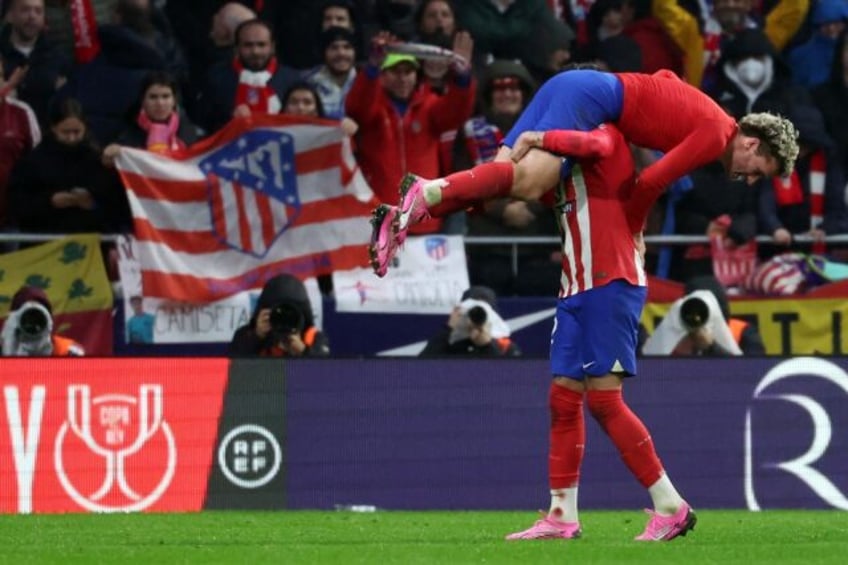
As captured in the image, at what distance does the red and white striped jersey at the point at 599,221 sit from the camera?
1128 cm

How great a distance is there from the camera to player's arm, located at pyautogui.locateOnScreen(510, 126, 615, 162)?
11.0 m

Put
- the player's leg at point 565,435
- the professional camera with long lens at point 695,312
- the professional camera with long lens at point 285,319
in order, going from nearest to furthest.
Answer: the player's leg at point 565,435
the professional camera with long lens at point 285,319
the professional camera with long lens at point 695,312

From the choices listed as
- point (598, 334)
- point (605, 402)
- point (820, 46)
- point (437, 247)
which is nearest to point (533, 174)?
point (598, 334)

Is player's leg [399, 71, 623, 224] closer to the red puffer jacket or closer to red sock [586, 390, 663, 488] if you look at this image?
red sock [586, 390, 663, 488]

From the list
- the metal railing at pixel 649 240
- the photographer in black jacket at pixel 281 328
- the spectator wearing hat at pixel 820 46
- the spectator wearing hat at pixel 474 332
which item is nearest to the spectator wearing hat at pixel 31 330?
the photographer in black jacket at pixel 281 328

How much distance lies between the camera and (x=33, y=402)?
1477cm

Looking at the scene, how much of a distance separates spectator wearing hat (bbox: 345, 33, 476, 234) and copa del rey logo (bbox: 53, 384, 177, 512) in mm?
4069

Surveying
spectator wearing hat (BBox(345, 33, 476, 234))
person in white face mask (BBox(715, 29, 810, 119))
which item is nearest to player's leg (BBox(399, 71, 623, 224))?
spectator wearing hat (BBox(345, 33, 476, 234))

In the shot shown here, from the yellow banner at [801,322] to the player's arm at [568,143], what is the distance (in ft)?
25.0

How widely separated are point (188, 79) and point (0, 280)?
3.00m

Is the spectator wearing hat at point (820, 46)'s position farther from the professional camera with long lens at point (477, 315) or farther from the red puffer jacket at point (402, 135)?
the professional camera with long lens at point (477, 315)

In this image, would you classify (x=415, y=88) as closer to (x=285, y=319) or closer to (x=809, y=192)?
(x=285, y=319)

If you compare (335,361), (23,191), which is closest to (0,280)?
(23,191)

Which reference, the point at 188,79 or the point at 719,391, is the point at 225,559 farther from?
the point at 188,79
